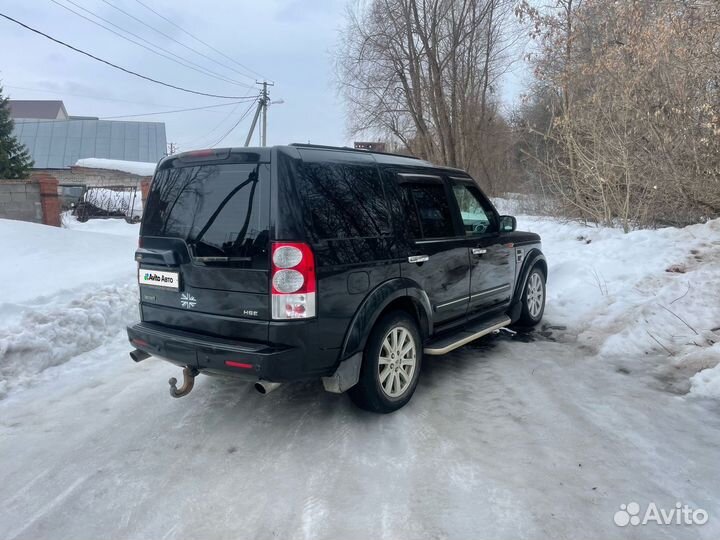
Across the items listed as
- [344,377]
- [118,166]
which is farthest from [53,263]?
[118,166]

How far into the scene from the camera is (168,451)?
3.47 metres

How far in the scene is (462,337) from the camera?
4.76 m

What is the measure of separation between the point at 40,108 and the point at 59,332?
116 metres

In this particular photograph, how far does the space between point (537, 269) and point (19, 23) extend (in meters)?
12.6

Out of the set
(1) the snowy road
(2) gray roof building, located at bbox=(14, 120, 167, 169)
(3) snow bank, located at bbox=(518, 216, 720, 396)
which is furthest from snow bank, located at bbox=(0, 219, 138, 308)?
(2) gray roof building, located at bbox=(14, 120, 167, 169)

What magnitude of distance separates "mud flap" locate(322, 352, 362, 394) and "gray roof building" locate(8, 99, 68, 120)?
113 meters

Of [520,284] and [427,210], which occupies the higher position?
[427,210]

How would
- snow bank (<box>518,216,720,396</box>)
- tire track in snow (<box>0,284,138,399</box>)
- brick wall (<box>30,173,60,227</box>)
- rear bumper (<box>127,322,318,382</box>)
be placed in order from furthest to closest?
brick wall (<box>30,173,60,227</box>)
snow bank (<box>518,216,720,396</box>)
tire track in snow (<box>0,284,138,399</box>)
rear bumper (<box>127,322,318,382</box>)

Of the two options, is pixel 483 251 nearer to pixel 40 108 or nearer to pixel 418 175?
pixel 418 175

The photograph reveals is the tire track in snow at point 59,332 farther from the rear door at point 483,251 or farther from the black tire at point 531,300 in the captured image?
the black tire at point 531,300

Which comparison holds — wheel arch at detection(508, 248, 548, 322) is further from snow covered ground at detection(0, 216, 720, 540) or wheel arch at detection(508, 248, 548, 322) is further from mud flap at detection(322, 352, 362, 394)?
mud flap at detection(322, 352, 362, 394)

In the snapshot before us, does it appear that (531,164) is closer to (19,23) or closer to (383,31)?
(383,31)

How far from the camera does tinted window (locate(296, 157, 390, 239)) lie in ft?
11.2

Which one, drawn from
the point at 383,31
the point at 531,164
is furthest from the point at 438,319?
the point at 383,31
